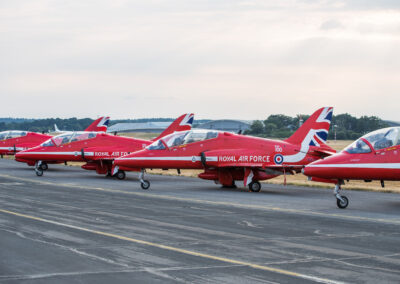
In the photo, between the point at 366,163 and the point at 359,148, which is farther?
the point at 359,148

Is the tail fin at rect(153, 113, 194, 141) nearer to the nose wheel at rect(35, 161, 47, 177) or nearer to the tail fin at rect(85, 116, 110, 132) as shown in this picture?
the nose wheel at rect(35, 161, 47, 177)

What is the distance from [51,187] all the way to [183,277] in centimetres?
1763

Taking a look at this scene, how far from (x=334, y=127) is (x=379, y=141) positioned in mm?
74561

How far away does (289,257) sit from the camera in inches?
413

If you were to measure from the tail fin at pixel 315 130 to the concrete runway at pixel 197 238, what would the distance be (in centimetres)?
410

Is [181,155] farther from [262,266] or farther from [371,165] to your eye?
[262,266]

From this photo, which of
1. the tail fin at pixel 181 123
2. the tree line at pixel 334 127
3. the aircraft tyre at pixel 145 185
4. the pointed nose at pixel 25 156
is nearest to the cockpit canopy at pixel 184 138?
the aircraft tyre at pixel 145 185

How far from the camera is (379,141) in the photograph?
719 inches

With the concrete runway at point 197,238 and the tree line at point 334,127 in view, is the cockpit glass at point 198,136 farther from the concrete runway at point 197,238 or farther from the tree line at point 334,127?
the tree line at point 334,127

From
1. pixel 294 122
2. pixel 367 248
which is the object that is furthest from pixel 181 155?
pixel 294 122

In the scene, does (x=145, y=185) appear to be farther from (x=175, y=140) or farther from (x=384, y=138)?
(x=384, y=138)

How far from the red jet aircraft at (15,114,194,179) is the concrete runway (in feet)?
33.0

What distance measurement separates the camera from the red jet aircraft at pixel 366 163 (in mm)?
17875

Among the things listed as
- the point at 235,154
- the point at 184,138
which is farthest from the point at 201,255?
the point at 184,138
